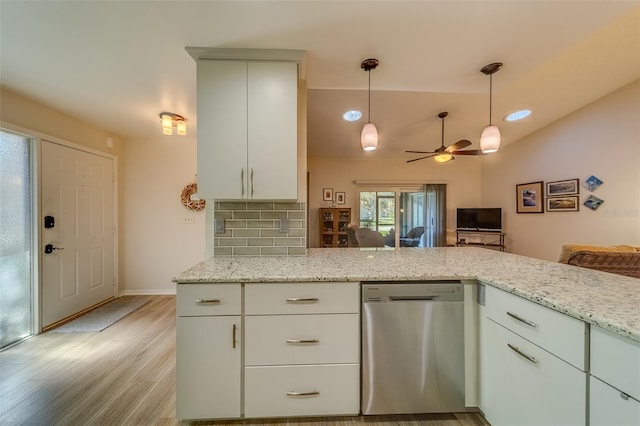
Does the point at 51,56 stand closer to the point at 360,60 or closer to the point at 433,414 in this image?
the point at 360,60

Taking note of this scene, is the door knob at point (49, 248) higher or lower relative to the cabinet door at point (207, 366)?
higher

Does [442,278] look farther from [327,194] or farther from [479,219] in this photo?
[479,219]

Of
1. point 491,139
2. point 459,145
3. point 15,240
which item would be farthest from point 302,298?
point 459,145

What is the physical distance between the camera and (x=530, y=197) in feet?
16.3

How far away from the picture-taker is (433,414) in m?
1.51

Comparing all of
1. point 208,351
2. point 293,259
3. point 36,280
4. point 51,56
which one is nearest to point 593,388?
point 293,259

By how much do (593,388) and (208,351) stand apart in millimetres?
1639

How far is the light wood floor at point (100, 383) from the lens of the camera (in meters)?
1.47

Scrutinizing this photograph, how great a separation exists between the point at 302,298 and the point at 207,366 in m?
0.64

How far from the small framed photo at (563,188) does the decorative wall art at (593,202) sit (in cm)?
21

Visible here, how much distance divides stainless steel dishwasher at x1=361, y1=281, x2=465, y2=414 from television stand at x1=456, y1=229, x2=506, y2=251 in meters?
5.05

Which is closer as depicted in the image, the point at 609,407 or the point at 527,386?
the point at 609,407

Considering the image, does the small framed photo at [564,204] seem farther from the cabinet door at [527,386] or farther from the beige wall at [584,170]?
the cabinet door at [527,386]

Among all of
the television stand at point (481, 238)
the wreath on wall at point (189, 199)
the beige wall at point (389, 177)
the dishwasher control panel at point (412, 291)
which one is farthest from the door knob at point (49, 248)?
the television stand at point (481, 238)
